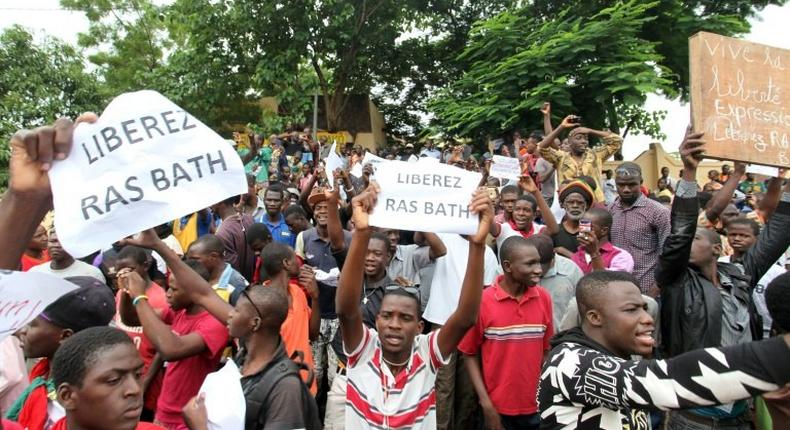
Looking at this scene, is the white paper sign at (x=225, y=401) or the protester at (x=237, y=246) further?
the protester at (x=237, y=246)

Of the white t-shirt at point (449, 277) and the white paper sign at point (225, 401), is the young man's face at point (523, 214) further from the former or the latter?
the white paper sign at point (225, 401)

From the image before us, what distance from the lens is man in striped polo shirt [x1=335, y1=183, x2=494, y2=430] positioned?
284 centimetres

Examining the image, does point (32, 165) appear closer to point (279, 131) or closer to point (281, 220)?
point (281, 220)

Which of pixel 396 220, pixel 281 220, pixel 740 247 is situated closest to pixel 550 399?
pixel 396 220

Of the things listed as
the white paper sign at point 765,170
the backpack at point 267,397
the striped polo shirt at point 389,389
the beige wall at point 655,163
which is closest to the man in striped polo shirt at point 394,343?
the striped polo shirt at point 389,389

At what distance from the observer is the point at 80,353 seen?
6.84 feet

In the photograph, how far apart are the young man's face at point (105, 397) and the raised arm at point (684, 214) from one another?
115 inches

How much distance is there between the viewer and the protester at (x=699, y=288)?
3.39 m

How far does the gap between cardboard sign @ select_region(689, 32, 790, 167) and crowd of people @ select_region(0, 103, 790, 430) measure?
26cm

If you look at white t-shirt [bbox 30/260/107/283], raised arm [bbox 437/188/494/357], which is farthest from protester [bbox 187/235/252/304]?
raised arm [bbox 437/188/494/357]

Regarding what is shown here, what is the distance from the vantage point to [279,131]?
18.7 metres

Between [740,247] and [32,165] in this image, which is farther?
[740,247]

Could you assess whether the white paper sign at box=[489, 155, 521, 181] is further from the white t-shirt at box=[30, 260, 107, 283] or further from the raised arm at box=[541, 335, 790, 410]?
the raised arm at box=[541, 335, 790, 410]

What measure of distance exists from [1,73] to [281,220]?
15774 millimetres
